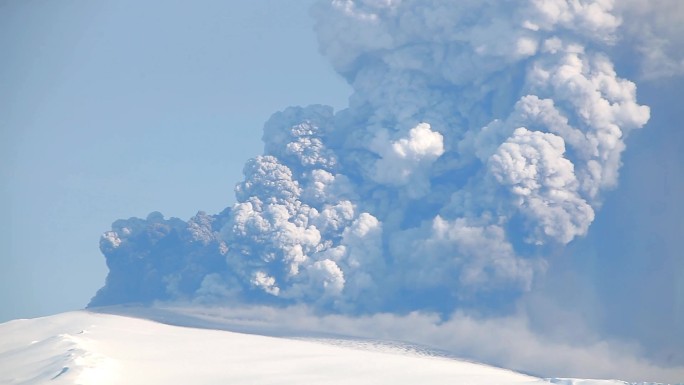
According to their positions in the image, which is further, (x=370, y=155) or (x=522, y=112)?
(x=370, y=155)

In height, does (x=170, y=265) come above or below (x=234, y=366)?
above

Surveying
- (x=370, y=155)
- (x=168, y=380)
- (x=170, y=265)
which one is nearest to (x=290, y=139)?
(x=370, y=155)

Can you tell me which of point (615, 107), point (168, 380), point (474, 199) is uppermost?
point (615, 107)

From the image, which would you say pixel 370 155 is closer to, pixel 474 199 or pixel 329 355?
pixel 474 199

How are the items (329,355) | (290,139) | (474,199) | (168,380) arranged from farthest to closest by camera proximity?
(290,139) → (474,199) → (329,355) → (168,380)


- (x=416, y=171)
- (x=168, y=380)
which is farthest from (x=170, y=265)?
(x=168, y=380)

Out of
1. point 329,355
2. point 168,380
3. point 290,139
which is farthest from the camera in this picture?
point 290,139
